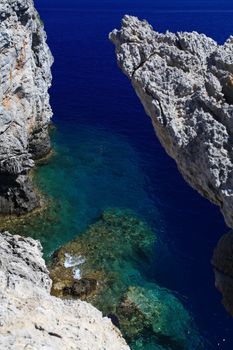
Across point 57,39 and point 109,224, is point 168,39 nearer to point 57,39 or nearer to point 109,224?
point 109,224

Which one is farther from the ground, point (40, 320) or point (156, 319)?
point (40, 320)

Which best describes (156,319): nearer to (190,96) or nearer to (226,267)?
(226,267)

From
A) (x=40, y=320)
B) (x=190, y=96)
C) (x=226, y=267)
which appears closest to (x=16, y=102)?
(x=190, y=96)

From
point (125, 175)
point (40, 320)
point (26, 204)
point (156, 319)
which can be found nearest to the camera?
point (40, 320)

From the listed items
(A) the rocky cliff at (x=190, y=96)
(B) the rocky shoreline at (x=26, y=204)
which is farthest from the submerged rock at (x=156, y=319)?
(B) the rocky shoreline at (x=26, y=204)

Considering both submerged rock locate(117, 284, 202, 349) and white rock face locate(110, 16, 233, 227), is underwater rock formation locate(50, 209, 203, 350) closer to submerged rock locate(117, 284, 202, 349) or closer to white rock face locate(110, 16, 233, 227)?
submerged rock locate(117, 284, 202, 349)

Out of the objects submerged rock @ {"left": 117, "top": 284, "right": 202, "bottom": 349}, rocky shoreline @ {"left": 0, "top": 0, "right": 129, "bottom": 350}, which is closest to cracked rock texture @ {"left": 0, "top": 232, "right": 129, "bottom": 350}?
rocky shoreline @ {"left": 0, "top": 0, "right": 129, "bottom": 350}
